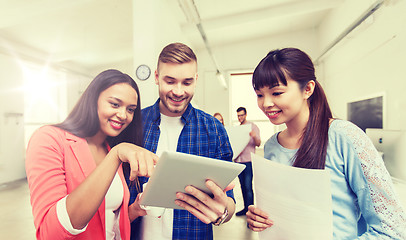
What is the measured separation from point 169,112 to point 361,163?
36.6 inches

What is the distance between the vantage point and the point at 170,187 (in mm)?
701

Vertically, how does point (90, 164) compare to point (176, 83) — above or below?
below

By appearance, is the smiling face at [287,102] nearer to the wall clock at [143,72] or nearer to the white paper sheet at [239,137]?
the white paper sheet at [239,137]

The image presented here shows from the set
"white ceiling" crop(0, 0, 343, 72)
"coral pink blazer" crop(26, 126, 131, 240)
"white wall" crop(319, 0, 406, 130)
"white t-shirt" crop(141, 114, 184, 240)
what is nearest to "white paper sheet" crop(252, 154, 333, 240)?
"white t-shirt" crop(141, 114, 184, 240)

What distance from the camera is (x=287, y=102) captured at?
91cm

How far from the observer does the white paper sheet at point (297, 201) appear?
708mm

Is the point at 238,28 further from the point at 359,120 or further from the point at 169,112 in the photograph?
the point at 169,112

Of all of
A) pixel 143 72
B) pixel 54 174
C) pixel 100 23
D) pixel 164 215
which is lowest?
pixel 164 215

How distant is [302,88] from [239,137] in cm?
224

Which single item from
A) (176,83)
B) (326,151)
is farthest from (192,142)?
(326,151)

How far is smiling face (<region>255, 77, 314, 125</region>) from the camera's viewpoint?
913 mm

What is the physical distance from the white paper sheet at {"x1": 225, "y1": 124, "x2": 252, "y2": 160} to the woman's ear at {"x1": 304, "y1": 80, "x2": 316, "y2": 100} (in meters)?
2.15

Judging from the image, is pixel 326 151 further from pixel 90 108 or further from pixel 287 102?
→ pixel 90 108

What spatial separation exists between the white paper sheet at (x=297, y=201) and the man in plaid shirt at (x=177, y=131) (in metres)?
0.22
